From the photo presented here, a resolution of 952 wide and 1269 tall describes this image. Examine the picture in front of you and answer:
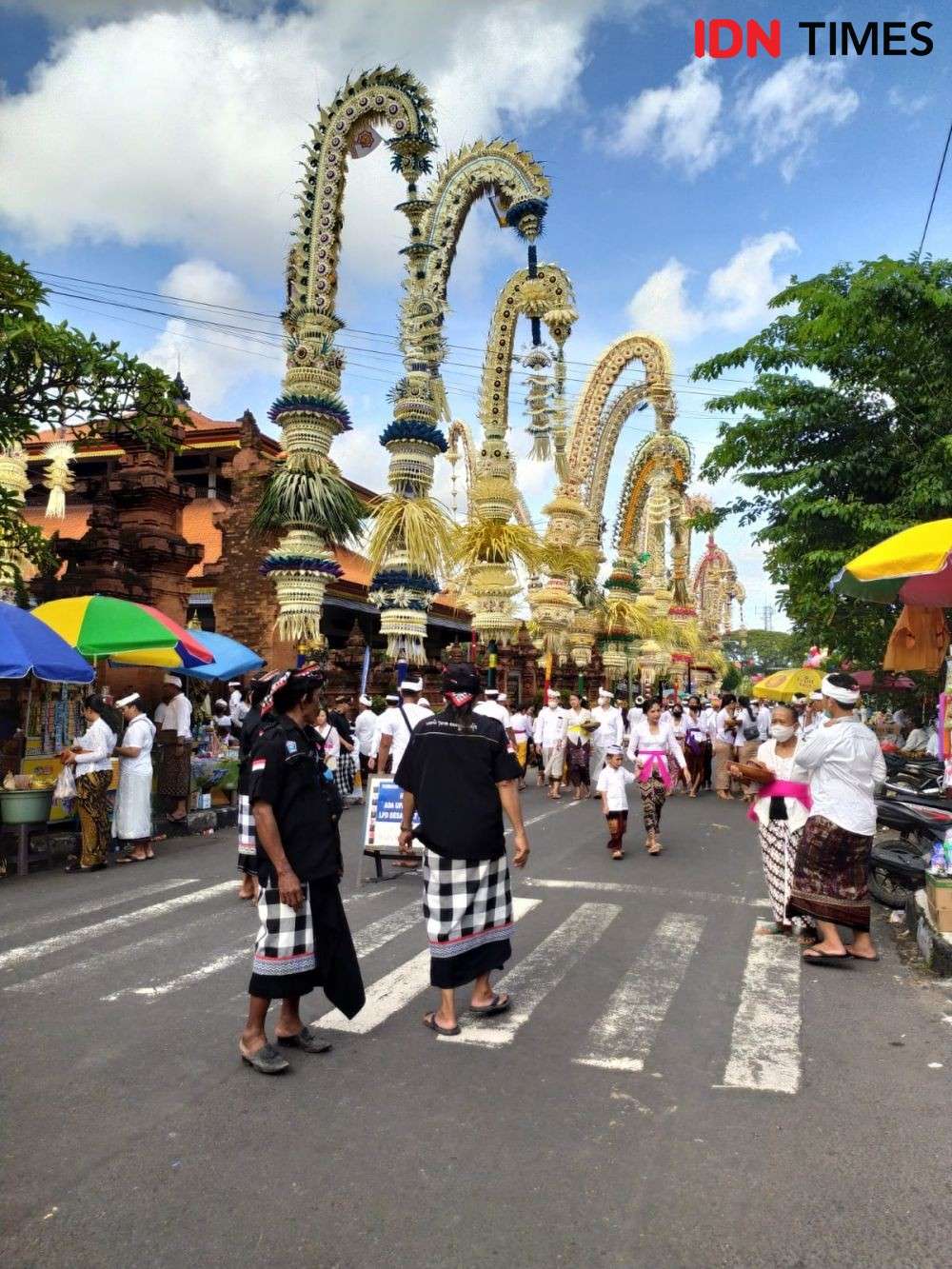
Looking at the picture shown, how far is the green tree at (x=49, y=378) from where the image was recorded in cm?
855

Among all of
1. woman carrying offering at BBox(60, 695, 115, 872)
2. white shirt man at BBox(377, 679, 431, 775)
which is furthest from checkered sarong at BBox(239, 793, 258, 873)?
woman carrying offering at BBox(60, 695, 115, 872)

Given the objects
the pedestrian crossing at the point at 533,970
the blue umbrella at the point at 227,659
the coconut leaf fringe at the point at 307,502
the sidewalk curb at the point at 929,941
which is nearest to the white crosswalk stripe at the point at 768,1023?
the pedestrian crossing at the point at 533,970

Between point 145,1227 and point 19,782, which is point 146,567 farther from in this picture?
point 145,1227

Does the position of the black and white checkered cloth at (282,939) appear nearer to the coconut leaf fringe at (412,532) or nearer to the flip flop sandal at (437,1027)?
the flip flop sandal at (437,1027)

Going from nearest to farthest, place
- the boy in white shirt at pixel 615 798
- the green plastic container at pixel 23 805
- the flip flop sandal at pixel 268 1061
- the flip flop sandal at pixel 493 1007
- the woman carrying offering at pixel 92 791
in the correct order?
1. the flip flop sandal at pixel 268 1061
2. the flip flop sandal at pixel 493 1007
3. the green plastic container at pixel 23 805
4. the woman carrying offering at pixel 92 791
5. the boy in white shirt at pixel 615 798

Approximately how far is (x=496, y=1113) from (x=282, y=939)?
1.27 m

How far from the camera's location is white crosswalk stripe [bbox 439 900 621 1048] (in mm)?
4855

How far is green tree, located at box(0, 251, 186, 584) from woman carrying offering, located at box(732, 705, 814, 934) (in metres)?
6.99

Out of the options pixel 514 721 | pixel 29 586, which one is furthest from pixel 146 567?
pixel 514 721

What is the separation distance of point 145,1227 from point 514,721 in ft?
46.2

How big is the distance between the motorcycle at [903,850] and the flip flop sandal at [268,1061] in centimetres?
536

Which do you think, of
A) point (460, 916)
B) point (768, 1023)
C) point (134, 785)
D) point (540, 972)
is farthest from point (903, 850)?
point (134, 785)

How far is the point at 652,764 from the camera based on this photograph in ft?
34.3

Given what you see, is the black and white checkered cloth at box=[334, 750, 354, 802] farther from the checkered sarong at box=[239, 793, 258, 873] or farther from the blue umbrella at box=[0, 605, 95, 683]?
the checkered sarong at box=[239, 793, 258, 873]
